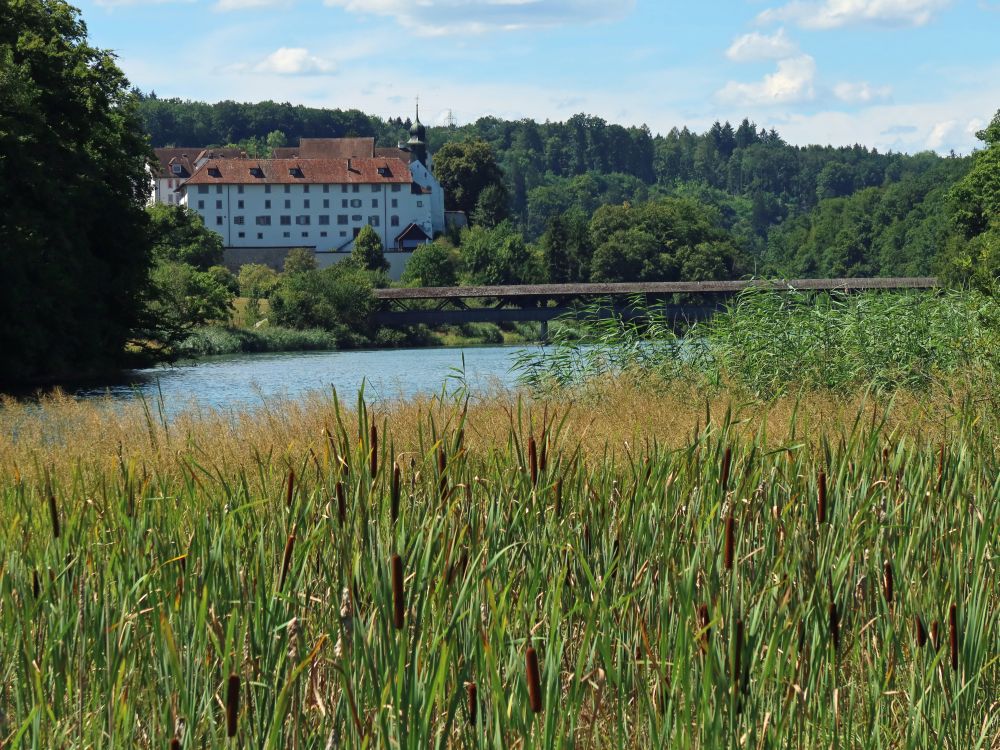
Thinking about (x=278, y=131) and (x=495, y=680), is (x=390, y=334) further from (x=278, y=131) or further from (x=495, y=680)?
(x=278, y=131)

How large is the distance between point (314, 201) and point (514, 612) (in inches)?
4275

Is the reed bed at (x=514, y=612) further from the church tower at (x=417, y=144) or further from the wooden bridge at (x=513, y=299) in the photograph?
the church tower at (x=417, y=144)

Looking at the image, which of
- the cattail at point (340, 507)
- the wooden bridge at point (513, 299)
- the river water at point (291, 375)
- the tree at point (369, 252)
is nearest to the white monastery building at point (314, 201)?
the tree at point (369, 252)

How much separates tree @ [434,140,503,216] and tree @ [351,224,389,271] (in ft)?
73.2

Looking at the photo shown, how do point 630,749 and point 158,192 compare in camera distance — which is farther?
point 158,192

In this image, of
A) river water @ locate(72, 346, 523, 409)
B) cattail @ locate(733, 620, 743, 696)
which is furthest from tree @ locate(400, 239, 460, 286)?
cattail @ locate(733, 620, 743, 696)

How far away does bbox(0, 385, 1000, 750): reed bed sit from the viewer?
268 centimetres

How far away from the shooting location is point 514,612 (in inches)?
130

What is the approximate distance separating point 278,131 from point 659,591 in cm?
19574

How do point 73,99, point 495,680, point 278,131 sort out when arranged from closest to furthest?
point 495,680
point 73,99
point 278,131

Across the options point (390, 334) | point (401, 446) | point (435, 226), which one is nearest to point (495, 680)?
point (401, 446)

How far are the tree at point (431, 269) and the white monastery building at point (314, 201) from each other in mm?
18182

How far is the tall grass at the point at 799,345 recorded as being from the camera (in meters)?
12.4

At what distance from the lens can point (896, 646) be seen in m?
3.33
